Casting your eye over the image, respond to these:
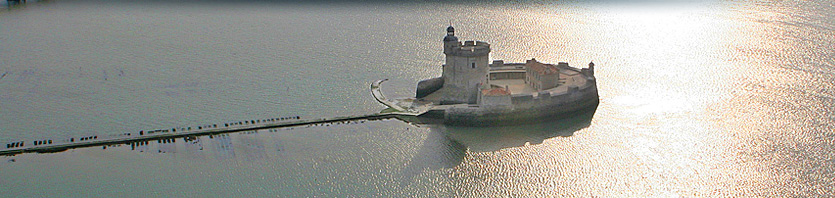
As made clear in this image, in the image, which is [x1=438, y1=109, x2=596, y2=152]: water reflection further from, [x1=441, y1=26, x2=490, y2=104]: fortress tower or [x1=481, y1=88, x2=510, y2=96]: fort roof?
[x1=441, y1=26, x2=490, y2=104]: fortress tower

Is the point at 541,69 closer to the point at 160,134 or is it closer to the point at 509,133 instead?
the point at 509,133

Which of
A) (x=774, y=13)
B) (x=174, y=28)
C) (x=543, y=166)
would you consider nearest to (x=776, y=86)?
(x=543, y=166)

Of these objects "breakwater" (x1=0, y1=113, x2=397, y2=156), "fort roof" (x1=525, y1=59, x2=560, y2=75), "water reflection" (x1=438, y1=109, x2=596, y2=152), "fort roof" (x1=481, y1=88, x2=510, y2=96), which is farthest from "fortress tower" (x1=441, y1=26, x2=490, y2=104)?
"breakwater" (x1=0, y1=113, x2=397, y2=156)

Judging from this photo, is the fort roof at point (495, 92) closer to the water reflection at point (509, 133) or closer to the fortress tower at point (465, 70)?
the fortress tower at point (465, 70)

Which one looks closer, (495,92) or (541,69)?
(495,92)

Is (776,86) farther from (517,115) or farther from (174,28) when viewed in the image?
(174,28)

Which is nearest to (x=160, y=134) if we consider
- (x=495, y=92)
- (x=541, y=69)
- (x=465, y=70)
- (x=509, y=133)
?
(x=465, y=70)

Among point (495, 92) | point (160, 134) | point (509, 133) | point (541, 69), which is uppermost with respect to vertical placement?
point (541, 69)
